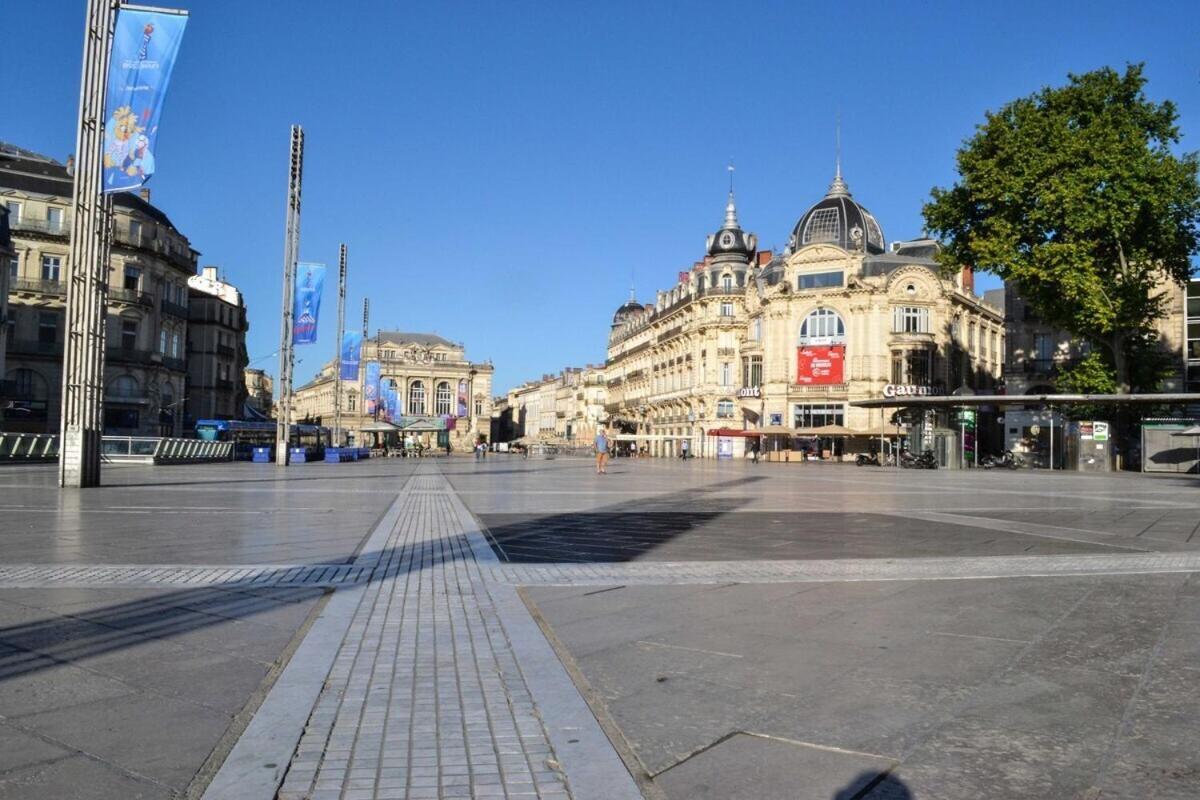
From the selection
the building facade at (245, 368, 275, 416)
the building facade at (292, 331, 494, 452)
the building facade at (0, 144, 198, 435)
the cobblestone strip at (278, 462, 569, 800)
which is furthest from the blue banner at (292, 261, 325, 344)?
the building facade at (245, 368, 275, 416)

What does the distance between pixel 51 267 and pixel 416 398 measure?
7923 centimetres

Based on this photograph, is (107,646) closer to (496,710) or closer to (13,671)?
(13,671)

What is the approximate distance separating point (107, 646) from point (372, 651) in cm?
163

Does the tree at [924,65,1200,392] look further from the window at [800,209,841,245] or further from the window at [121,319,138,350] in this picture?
the window at [121,319,138,350]

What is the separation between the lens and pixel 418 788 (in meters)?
3.47

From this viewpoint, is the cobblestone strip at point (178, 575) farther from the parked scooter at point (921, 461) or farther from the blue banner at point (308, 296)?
the parked scooter at point (921, 461)

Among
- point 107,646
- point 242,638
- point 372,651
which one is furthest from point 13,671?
point 372,651

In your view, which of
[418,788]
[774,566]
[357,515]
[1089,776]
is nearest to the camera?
[418,788]

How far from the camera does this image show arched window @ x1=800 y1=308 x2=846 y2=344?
6381cm

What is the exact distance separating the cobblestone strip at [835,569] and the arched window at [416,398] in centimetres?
12531

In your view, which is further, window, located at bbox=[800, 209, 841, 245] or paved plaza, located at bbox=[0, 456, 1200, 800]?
window, located at bbox=[800, 209, 841, 245]

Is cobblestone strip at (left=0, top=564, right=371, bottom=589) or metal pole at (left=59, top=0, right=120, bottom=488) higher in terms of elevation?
metal pole at (left=59, top=0, right=120, bottom=488)

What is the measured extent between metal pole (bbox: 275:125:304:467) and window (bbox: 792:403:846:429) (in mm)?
37446

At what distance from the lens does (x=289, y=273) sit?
40469 millimetres
